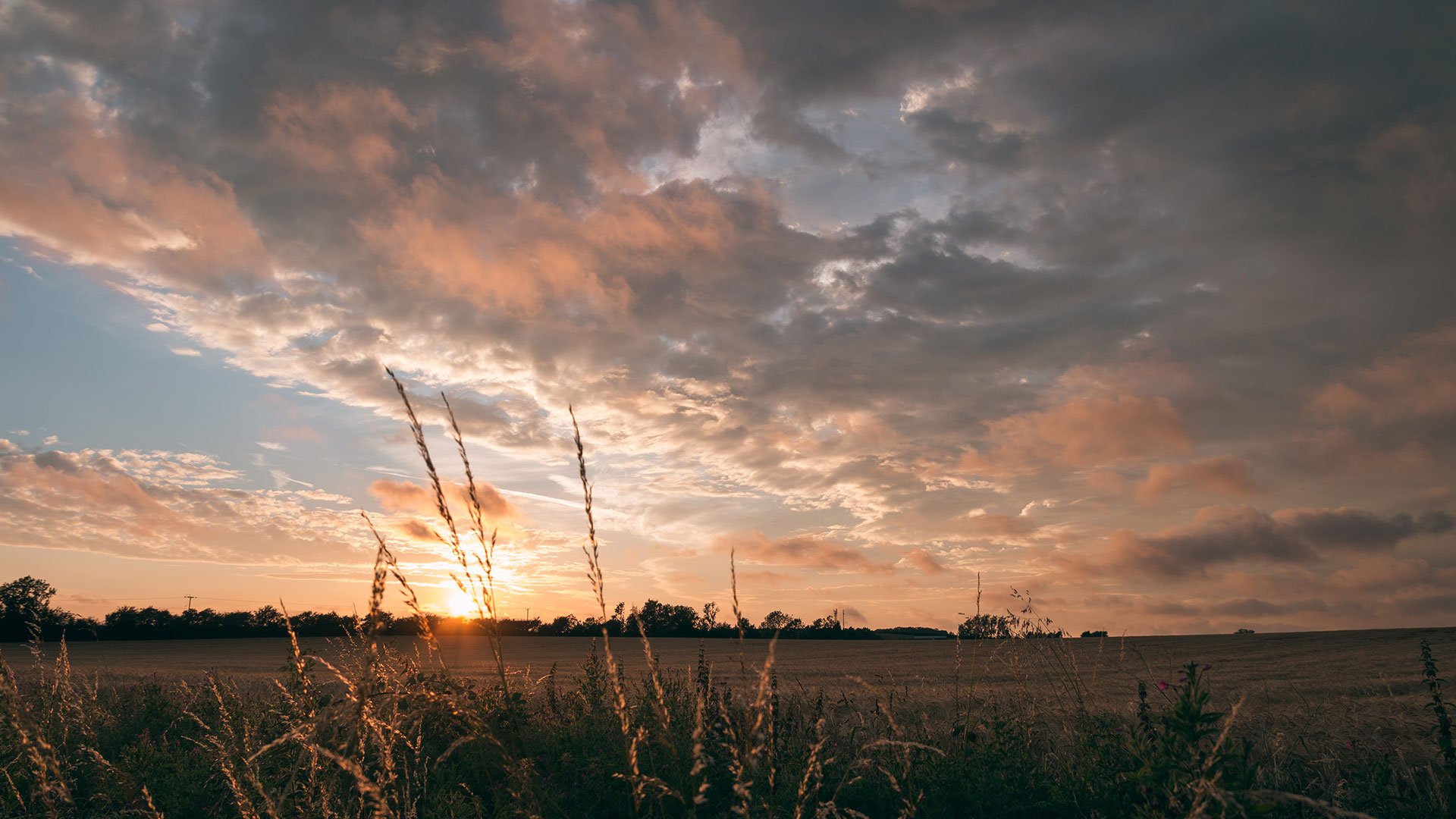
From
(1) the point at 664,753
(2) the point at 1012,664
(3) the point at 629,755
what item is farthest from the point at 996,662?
(3) the point at 629,755

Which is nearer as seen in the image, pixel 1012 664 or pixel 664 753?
pixel 664 753

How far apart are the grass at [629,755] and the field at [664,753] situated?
3cm

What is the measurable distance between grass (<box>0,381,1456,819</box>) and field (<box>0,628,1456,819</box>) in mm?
30

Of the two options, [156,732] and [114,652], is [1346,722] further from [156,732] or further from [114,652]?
[114,652]

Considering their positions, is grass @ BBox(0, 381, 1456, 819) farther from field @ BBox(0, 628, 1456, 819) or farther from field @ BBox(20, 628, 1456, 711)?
field @ BBox(20, 628, 1456, 711)

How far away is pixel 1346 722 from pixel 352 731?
1092 centimetres

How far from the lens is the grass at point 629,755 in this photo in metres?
2.72

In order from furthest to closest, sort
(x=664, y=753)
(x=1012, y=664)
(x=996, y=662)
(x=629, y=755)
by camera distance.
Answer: (x=996, y=662) → (x=1012, y=664) → (x=664, y=753) → (x=629, y=755)

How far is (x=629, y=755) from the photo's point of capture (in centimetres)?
209

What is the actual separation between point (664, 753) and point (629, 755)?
12.0 feet

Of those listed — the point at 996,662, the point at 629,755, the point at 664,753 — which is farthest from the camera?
the point at 996,662

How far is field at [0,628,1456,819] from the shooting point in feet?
8.38

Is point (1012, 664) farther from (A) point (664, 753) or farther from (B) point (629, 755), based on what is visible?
(B) point (629, 755)

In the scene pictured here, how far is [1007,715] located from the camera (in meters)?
7.18
